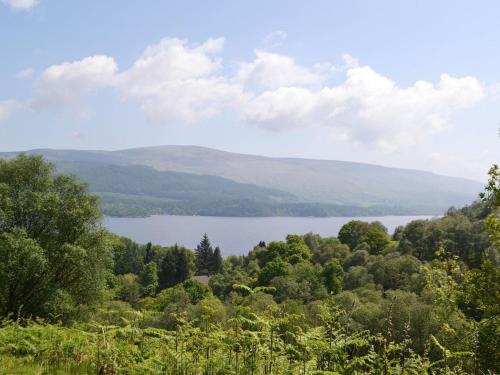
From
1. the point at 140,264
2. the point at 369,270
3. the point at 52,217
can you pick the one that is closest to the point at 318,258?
the point at 369,270

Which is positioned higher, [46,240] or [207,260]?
[46,240]

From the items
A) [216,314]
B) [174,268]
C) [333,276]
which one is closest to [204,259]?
[174,268]

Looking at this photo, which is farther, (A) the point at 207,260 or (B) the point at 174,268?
(A) the point at 207,260

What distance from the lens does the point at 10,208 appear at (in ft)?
75.2

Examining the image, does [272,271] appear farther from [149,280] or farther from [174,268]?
[149,280]

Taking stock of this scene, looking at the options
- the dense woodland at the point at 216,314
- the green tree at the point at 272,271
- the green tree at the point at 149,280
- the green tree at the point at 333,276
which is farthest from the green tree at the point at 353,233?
the green tree at the point at 149,280

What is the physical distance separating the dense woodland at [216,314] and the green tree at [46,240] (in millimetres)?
61

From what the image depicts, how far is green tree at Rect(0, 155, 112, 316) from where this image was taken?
22.0 m

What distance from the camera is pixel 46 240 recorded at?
2420cm

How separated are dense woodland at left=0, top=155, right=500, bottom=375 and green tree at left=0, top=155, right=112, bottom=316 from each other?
61 millimetres

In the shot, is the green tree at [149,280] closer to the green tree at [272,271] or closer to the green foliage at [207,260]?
the green foliage at [207,260]

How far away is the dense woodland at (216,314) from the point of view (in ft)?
20.7

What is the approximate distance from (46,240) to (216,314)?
10.8 metres

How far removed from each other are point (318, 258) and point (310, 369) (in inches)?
3505
